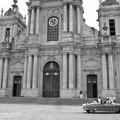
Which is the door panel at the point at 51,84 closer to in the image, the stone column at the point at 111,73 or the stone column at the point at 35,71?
the stone column at the point at 35,71

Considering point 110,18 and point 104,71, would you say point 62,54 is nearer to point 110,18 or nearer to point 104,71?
point 104,71

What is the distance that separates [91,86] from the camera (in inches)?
1134

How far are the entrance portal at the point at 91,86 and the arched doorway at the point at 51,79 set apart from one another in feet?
14.7

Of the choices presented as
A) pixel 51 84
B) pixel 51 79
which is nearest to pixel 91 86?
pixel 51 84

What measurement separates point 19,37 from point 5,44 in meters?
2.59

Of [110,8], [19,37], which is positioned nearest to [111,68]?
[110,8]

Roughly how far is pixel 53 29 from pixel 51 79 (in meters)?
8.06

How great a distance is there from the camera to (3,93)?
30.3 m

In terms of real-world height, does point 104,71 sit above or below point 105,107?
above

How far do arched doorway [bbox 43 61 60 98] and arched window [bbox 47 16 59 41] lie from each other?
4053mm

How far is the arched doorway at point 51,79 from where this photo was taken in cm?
2945

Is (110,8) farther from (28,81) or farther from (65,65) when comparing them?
(28,81)

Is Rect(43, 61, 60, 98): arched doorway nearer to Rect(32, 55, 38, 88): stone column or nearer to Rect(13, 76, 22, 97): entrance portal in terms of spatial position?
Rect(32, 55, 38, 88): stone column

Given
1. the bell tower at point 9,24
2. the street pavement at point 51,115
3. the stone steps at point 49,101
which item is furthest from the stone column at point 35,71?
the street pavement at point 51,115
